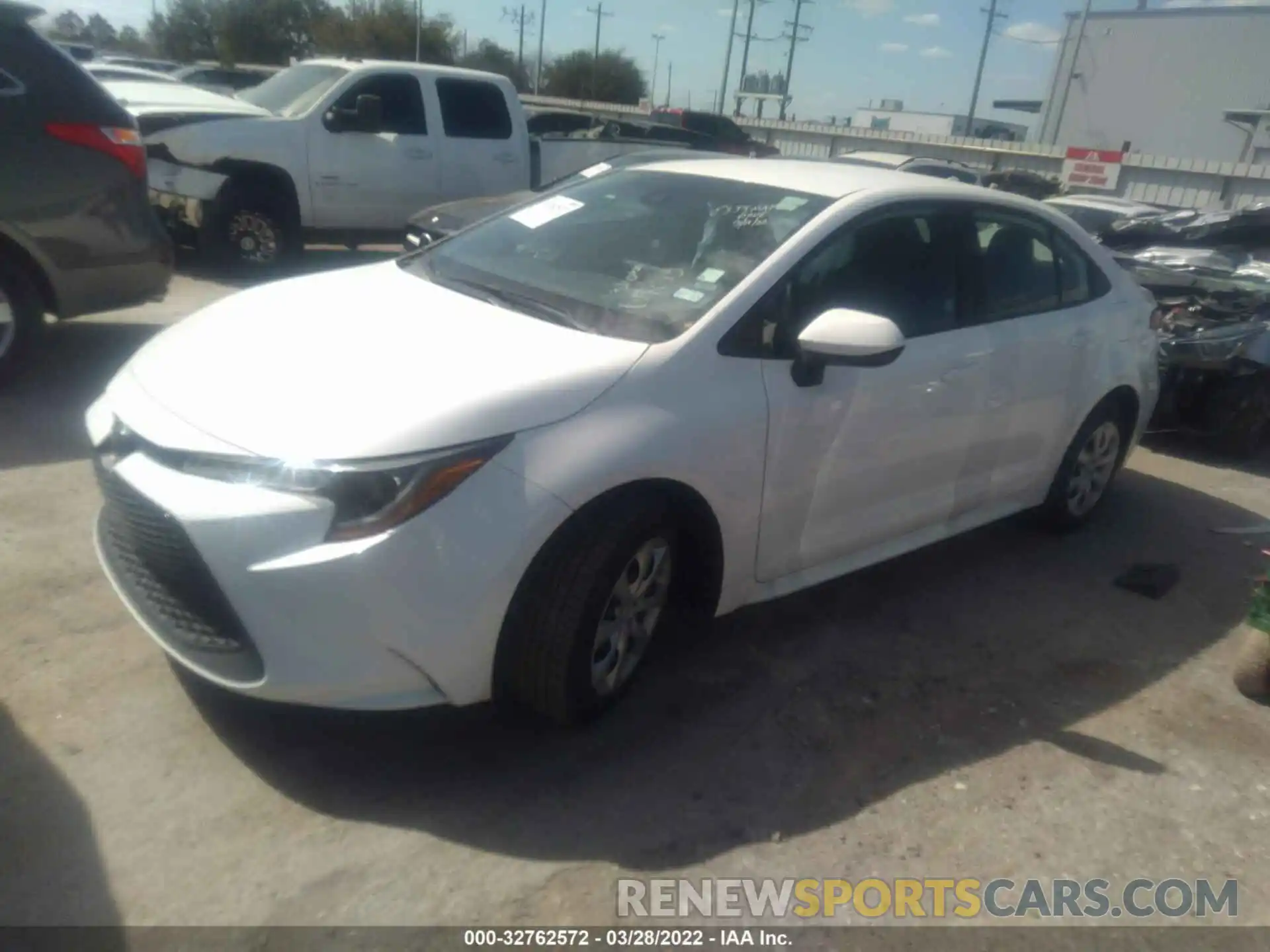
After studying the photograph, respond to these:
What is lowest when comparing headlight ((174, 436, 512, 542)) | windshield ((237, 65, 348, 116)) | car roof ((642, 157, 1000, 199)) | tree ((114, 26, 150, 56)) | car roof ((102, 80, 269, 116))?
tree ((114, 26, 150, 56))

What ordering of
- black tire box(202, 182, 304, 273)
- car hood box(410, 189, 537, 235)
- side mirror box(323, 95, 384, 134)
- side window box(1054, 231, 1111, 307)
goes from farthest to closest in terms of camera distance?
side mirror box(323, 95, 384, 134) < black tire box(202, 182, 304, 273) < car hood box(410, 189, 537, 235) < side window box(1054, 231, 1111, 307)

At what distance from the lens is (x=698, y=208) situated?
381 centimetres

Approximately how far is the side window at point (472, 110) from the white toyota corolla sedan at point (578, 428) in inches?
262

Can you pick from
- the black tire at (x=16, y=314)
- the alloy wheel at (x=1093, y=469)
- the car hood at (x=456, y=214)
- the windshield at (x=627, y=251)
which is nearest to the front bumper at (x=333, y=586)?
the windshield at (x=627, y=251)

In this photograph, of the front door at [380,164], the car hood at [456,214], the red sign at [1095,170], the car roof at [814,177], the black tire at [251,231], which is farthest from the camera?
the red sign at [1095,170]

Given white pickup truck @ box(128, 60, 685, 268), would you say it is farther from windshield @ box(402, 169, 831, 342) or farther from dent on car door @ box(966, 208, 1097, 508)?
dent on car door @ box(966, 208, 1097, 508)

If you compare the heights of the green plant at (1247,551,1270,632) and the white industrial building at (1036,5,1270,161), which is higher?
the white industrial building at (1036,5,1270,161)

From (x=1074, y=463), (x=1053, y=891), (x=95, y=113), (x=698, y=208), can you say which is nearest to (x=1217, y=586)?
(x=1074, y=463)

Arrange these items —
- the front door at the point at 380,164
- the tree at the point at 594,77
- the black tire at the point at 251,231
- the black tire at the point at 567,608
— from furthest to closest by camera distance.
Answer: the tree at the point at 594,77 → the front door at the point at 380,164 → the black tire at the point at 251,231 → the black tire at the point at 567,608

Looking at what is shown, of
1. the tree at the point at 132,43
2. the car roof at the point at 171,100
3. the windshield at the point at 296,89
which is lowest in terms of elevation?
the tree at the point at 132,43

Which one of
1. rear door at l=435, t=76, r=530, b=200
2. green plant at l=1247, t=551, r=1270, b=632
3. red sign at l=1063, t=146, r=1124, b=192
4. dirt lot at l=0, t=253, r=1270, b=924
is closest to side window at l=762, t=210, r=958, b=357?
dirt lot at l=0, t=253, r=1270, b=924

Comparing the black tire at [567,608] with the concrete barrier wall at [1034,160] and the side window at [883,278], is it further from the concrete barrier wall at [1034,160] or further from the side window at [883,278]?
the concrete barrier wall at [1034,160]

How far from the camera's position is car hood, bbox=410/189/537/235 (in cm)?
775

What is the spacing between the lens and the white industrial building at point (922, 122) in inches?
2325
